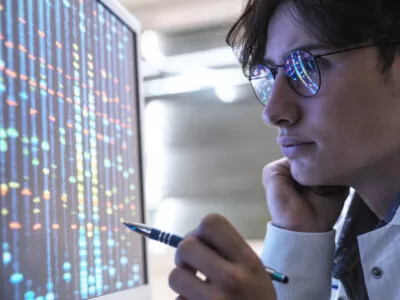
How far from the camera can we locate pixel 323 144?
74 centimetres

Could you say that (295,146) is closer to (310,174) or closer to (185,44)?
(310,174)

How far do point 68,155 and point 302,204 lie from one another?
0.50 m

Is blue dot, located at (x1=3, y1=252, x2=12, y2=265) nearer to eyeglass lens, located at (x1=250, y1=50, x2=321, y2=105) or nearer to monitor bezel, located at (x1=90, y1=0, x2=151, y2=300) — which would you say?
monitor bezel, located at (x1=90, y1=0, x2=151, y2=300)

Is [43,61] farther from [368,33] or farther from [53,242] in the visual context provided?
[368,33]

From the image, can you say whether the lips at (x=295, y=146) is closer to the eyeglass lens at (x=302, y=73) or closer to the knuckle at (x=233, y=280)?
the eyeglass lens at (x=302, y=73)

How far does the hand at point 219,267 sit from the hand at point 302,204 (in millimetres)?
408

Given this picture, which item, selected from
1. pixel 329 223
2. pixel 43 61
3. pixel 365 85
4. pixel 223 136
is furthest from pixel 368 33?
pixel 223 136

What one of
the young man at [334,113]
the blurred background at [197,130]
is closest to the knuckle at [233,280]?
the young man at [334,113]

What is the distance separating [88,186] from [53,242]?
0.42ft

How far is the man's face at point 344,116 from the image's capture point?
0.72 meters

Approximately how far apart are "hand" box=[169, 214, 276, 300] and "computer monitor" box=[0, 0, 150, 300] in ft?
0.70

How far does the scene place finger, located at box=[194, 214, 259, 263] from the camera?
501 mm

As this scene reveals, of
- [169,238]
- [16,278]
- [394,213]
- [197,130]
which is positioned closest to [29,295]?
[16,278]

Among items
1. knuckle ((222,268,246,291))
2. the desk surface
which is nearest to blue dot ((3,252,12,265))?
knuckle ((222,268,246,291))
